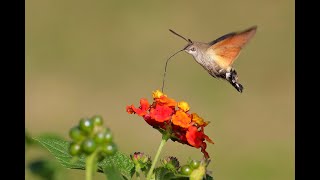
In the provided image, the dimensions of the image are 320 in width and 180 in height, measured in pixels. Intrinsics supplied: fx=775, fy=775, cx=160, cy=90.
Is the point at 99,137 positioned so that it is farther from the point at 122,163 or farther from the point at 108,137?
the point at 122,163

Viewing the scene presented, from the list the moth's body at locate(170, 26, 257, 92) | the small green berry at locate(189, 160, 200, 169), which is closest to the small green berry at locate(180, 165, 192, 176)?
the small green berry at locate(189, 160, 200, 169)

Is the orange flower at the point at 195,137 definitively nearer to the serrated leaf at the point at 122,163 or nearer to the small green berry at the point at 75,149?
the serrated leaf at the point at 122,163

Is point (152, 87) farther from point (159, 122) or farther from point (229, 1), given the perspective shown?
point (159, 122)

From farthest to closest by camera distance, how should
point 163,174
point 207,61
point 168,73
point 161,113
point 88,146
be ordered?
point 168,73 → point 207,61 → point 161,113 → point 163,174 → point 88,146

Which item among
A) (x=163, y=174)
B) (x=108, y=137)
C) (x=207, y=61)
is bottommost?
(x=163, y=174)

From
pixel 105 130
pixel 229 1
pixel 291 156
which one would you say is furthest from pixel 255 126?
pixel 105 130

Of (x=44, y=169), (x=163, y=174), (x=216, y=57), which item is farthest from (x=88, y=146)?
(x=216, y=57)

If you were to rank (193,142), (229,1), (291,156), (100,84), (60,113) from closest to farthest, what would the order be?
(193,142)
(291,156)
(60,113)
(100,84)
(229,1)
